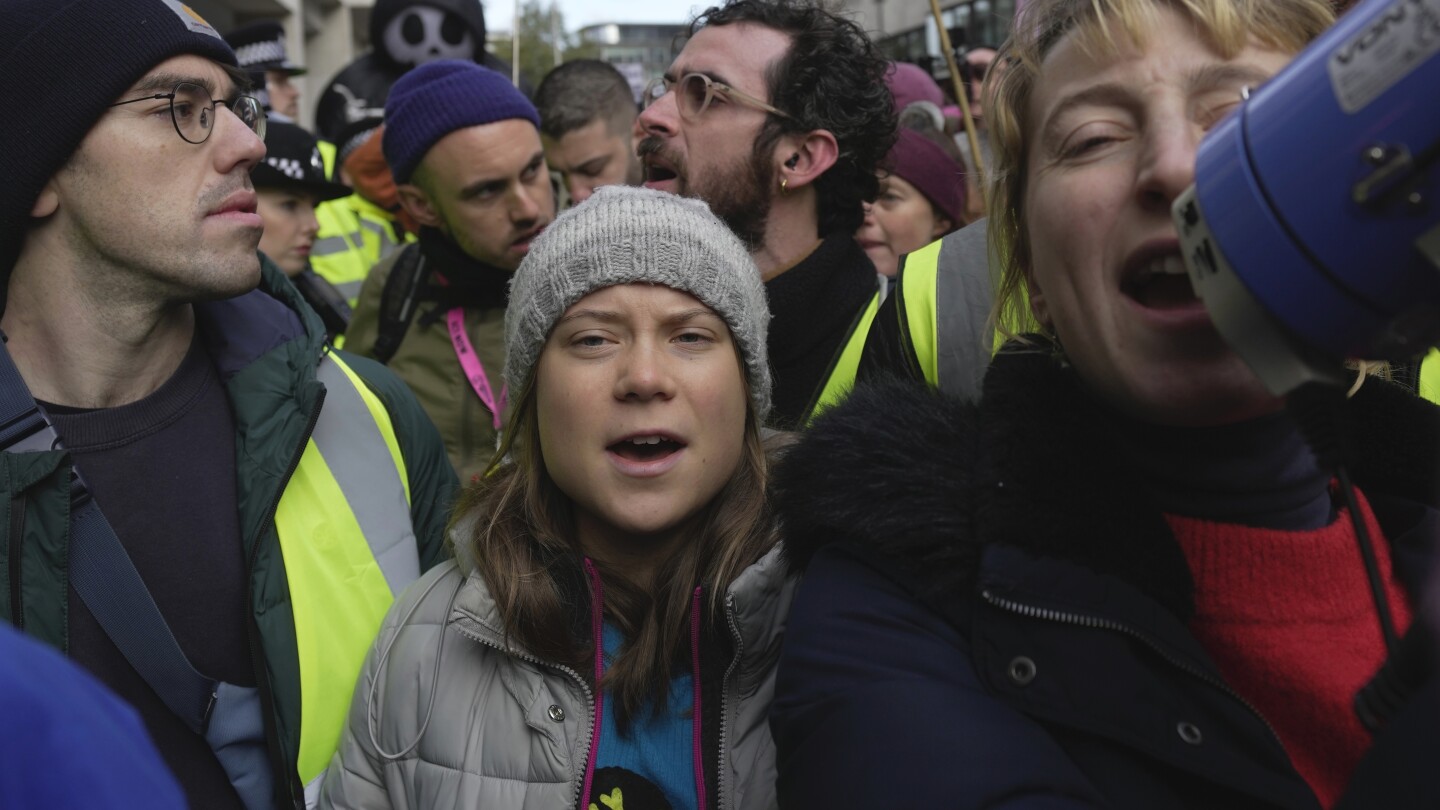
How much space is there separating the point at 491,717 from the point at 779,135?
1782 millimetres

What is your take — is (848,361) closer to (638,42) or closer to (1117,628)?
(1117,628)

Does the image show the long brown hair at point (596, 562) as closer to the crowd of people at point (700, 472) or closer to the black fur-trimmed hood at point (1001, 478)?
the crowd of people at point (700, 472)

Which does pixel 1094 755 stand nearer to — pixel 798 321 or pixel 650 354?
pixel 650 354

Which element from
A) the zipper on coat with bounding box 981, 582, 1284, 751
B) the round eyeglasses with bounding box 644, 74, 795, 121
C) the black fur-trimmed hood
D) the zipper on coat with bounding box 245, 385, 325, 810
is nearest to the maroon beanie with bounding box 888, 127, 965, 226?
the round eyeglasses with bounding box 644, 74, 795, 121

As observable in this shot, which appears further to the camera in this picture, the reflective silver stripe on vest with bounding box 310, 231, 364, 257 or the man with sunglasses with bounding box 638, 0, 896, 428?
the reflective silver stripe on vest with bounding box 310, 231, 364, 257

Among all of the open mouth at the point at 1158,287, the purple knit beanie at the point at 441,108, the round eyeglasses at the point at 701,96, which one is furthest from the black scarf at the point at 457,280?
the open mouth at the point at 1158,287

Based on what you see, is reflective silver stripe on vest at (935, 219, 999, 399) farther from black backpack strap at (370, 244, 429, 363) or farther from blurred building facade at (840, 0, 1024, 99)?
blurred building facade at (840, 0, 1024, 99)

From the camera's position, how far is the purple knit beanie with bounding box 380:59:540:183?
3.86m

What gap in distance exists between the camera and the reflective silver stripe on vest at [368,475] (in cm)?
235

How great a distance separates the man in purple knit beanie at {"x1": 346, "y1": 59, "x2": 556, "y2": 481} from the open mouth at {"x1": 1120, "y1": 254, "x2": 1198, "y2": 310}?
2.66m

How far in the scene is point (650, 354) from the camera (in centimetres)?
206

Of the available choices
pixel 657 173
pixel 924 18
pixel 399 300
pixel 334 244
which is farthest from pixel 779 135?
pixel 924 18

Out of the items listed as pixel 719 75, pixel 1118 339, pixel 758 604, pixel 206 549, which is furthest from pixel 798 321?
pixel 1118 339

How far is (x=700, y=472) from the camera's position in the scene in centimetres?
205
